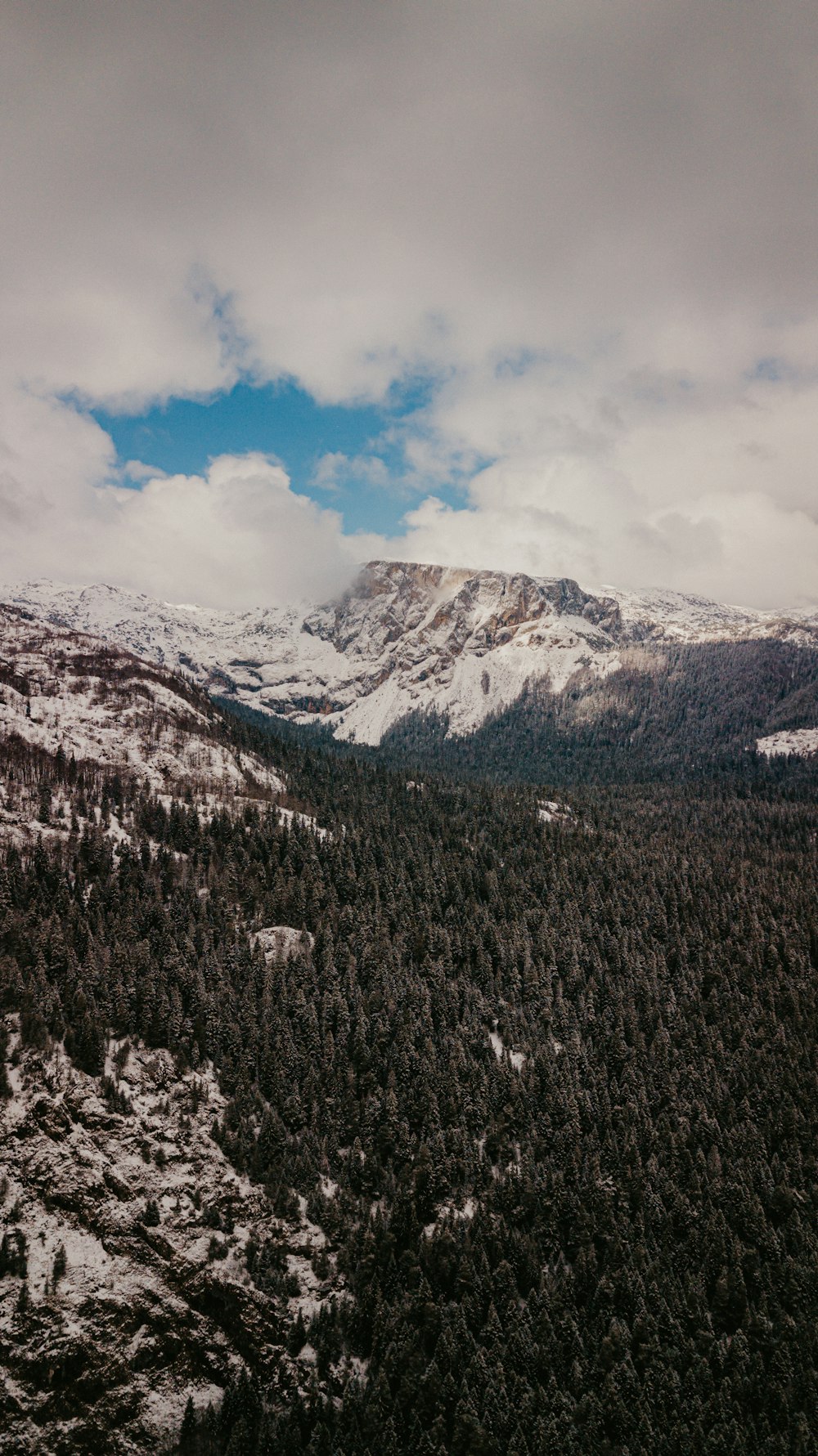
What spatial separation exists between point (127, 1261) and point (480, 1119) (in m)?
62.8

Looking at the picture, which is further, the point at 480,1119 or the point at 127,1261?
the point at 480,1119

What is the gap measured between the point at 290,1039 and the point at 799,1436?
88.6 metres

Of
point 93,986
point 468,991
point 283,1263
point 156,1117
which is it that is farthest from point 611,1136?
point 93,986

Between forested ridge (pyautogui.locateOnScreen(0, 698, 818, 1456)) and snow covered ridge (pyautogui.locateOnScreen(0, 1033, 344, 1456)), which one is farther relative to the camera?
forested ridge (pyautogui.locateOnScreen(0, 698, 818, 1456))

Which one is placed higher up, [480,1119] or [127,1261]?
[480,1119]

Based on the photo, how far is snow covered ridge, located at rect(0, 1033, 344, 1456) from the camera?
87.1 meters

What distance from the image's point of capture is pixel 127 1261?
97312 millimetres

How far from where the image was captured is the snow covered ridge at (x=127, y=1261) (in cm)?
8706

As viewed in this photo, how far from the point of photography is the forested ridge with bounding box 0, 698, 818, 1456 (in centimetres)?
8906

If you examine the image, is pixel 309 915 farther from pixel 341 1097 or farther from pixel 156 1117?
pixel 156 1117

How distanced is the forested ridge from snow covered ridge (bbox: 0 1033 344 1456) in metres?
3.43

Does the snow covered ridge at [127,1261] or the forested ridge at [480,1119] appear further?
the forested ridge at [480,1119]

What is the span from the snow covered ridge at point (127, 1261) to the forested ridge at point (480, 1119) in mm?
3426

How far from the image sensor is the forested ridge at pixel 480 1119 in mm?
89062
